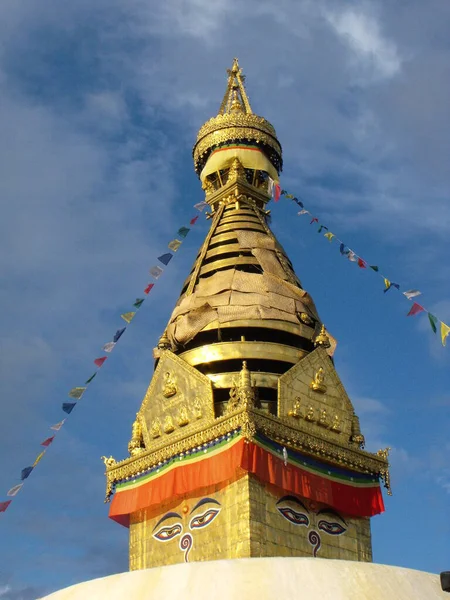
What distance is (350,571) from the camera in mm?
8844

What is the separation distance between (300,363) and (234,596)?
867cm

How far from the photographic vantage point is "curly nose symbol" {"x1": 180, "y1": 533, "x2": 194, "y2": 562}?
15.3m

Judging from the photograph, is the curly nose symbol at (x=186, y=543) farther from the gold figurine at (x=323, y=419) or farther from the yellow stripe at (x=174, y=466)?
the gold figurine at (x=323, y=419)

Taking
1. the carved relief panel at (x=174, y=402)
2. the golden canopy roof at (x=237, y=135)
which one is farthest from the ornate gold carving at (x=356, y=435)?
the golden canopy roof at (x=237, y=135)

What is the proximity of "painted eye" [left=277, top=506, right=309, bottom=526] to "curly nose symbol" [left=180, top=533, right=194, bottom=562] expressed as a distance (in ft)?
5.24

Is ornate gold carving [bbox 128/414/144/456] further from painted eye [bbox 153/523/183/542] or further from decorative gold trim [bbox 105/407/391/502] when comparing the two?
painted eye [bbox 153/523/183/542]

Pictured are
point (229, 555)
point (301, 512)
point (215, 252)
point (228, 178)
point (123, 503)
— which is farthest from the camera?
point (228, 178)

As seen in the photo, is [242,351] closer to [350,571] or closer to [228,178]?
[228,178]

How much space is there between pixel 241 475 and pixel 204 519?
1.03 meters

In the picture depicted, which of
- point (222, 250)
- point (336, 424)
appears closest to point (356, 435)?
point (336, 424)

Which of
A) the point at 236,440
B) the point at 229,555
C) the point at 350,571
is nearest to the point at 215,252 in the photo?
the point at 236,440

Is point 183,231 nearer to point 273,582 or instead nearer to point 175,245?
point 175,245

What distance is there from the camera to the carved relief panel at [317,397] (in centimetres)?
1628

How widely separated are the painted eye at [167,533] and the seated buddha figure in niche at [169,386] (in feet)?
8.12
